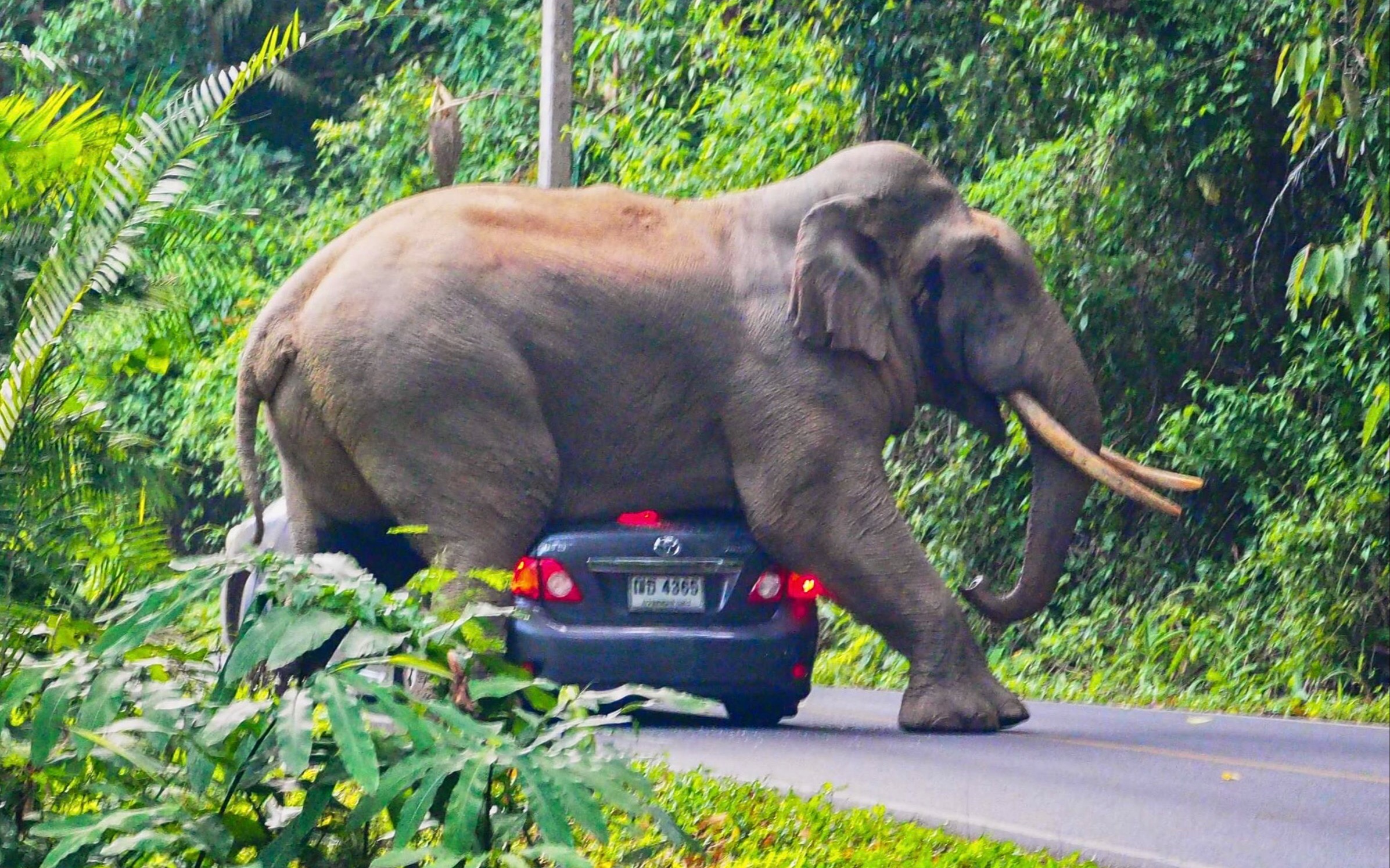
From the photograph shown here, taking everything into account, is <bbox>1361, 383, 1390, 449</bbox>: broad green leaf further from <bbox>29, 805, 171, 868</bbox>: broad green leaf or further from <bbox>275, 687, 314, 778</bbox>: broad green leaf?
<bbox>29, 805, 171, 868</bbox>: broad green leaf

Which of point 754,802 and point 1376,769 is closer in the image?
point 754,802

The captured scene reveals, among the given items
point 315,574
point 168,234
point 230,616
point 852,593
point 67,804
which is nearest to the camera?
point 315,574

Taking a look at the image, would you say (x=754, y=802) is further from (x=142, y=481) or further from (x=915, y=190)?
(x=915, y=190)

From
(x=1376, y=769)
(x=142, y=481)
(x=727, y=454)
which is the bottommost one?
(x=1376, y=769)

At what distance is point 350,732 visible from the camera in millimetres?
3912

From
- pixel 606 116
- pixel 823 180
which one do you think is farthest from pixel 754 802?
pixel 606 116

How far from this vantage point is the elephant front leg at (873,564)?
397 inches

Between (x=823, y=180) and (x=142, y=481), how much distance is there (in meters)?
5.68

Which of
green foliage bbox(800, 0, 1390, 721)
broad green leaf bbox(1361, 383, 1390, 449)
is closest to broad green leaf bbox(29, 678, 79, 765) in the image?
broad green leaf bbox(1361, 383, 1390, 449)

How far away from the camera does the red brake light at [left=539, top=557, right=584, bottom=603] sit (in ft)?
31.3

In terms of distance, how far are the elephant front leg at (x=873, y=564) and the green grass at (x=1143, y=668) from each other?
3.64 meters

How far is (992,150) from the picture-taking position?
685 inches

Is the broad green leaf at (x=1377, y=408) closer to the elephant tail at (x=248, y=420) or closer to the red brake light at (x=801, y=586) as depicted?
the red brake light at (x=801, y=586)

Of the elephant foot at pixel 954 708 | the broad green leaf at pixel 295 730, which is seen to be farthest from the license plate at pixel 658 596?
the broad green leaf at pixel 295 730
